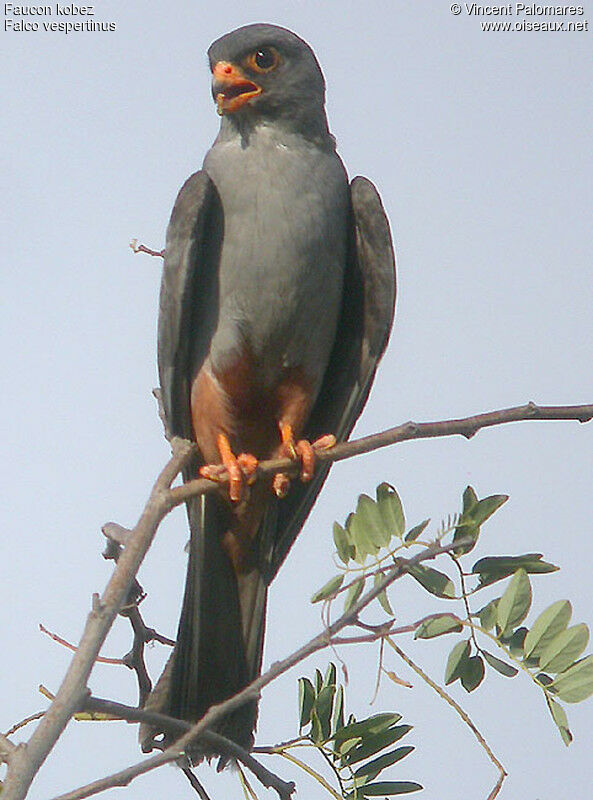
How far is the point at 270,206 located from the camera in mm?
5023

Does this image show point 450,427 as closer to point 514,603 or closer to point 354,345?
point 514,603

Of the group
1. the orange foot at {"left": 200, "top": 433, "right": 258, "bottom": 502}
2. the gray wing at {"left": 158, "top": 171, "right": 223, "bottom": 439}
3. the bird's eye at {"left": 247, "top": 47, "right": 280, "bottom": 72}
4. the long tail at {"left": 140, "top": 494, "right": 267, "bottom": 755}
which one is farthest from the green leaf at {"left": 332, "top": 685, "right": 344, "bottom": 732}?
the bird's eye at {"left": 247, "top": 47, "right": 280, "bottom": 72}

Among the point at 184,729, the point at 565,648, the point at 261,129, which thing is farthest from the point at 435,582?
the point at 261,129

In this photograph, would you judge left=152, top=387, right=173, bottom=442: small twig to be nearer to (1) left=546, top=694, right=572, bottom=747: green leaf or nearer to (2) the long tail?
(2) the long tail

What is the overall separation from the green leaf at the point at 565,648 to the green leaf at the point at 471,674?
181 mm

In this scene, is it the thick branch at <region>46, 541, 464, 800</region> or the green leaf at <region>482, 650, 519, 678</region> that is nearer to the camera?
the thick branch at <region>46, 541, 464, 800</region>

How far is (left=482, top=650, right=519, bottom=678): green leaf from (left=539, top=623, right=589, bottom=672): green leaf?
10 cm

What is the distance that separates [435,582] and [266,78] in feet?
8.84

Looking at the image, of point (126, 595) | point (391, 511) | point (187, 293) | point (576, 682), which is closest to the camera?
point (126, 595)

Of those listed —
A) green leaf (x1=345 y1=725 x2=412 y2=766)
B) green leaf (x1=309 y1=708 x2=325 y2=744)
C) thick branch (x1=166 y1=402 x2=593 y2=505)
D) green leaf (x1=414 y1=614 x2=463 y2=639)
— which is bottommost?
green leaf (x1=345 y1=725 x2=412 y2=766)

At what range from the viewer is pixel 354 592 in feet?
11.1

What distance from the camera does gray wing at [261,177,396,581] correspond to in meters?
5.17

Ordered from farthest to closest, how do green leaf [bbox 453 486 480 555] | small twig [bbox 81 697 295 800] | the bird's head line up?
the bird's head → green leaf [bbox 453 486 480 555] → small twig [bbox 81 697 295 800]

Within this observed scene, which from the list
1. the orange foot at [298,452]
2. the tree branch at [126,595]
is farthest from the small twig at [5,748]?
the orange foot at [298,452]
